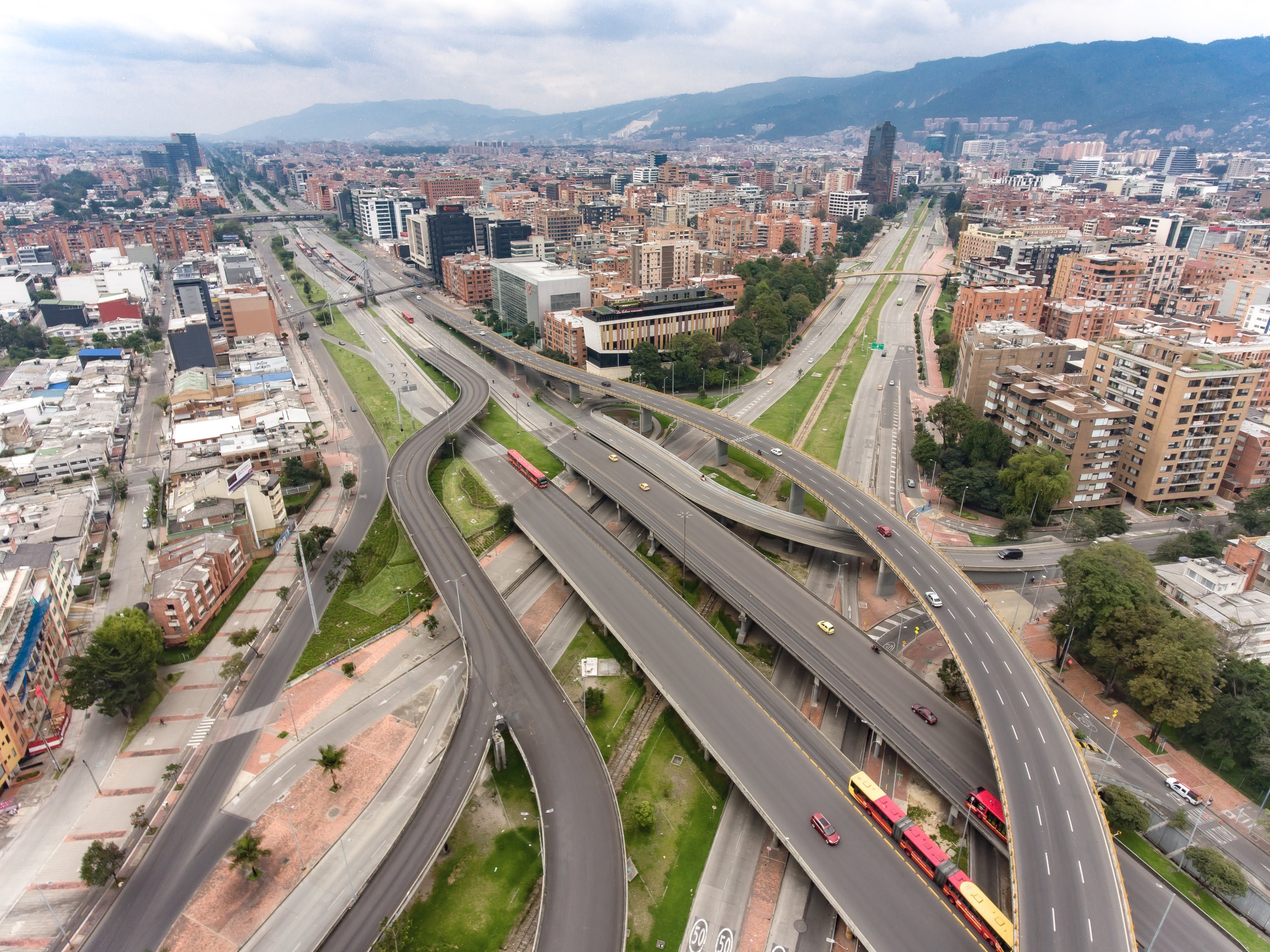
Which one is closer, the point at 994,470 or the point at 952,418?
the point at 994,470

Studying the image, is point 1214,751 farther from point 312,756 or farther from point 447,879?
point 312,756

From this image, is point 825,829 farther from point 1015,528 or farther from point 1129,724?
point 1015,528

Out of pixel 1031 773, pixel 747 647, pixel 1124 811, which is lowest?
pixel 747 647

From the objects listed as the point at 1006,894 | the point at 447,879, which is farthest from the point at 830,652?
the point at 447,879

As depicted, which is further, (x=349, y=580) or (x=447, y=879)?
(x=349, y=580)

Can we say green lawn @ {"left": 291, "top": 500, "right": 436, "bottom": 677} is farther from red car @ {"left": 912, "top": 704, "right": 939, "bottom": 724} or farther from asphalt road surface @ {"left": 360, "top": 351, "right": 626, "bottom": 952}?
red car @ {"left": 912, "top": 704, "right": 939, "bottom": 724}

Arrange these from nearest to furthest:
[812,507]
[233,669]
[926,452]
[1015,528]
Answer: [233,669] < [1015,528] < [812,507] < [926,452]

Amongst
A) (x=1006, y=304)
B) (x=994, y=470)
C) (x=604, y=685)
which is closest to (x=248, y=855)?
(x=604, y=685)
